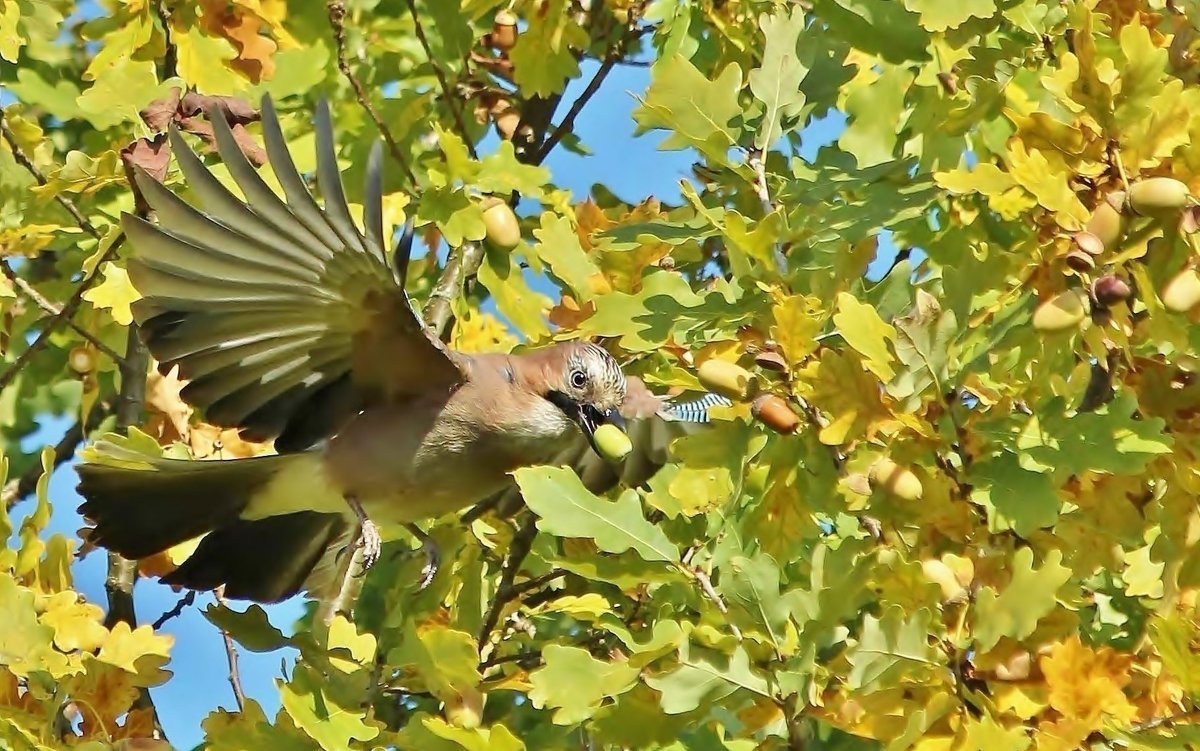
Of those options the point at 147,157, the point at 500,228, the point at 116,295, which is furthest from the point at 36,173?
the point at 500,228

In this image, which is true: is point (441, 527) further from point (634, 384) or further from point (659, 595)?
point (659, 595)

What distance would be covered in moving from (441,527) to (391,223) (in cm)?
72

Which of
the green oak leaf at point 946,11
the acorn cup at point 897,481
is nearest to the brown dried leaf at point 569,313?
the green oak leaf at point 946,11

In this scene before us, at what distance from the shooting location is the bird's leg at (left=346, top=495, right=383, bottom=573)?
356 cm

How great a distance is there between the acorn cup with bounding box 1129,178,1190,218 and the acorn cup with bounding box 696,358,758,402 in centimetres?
62

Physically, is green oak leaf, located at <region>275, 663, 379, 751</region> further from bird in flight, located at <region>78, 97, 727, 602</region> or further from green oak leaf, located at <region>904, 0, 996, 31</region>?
green oak leaf, located at <region>904, 0, 996, 31</region>

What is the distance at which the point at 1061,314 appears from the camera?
2221 millimetres

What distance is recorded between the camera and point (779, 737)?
2299 mm

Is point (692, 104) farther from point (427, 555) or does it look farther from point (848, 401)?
point (427, 555)

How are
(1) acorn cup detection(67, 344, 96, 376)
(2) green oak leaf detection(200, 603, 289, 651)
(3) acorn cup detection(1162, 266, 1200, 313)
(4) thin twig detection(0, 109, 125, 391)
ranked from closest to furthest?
(3) acorn cup detection(1162, 266, 1200, 313) < (2) green oak leaf detection(200, 603, 289, 651) < (4) thin twig detection(0, 109, 125, 391) < (1) acorn cup detection(67, 344, 96, 376)

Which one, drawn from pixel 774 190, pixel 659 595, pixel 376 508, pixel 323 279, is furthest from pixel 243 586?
pixel 774 190

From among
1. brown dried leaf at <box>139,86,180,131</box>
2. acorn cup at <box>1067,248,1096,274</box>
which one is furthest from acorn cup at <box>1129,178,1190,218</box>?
brown dried leaf at <box>139,86,180,131</box>

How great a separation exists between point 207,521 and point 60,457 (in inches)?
35.4

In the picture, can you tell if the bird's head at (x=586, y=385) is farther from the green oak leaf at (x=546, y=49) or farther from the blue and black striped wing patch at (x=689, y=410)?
the green oak leaf at (x=546, y=49)
